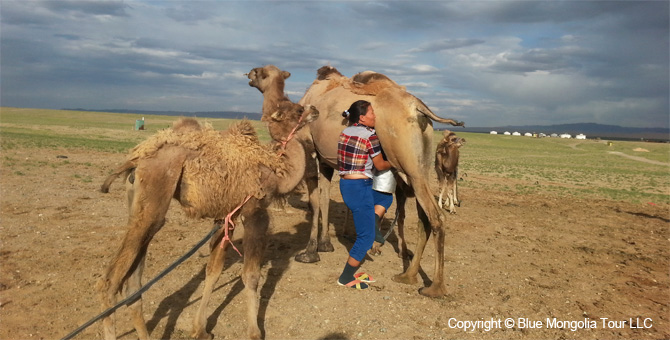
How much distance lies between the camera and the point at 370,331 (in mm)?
5211

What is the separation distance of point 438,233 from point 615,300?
2970 mm

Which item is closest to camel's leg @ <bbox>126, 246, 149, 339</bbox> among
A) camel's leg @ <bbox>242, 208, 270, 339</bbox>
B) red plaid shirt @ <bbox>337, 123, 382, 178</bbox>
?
camel's leg @ <bbox>242, 208, 270, 339</bbox>

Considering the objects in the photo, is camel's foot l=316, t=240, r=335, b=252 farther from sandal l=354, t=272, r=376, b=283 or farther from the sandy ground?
sandal l=354, t=272, r=376, b=283

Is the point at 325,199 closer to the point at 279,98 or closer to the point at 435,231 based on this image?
the point at 279,98

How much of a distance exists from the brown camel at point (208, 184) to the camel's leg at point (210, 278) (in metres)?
0.01

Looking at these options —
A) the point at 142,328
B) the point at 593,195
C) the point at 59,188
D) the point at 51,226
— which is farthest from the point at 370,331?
the point at 593,195

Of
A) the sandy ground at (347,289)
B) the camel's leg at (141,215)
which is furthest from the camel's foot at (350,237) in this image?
the camel's leg at (141,215)

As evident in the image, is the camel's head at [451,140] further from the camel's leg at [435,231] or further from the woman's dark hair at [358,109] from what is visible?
the woman's dark hair at [358,109]

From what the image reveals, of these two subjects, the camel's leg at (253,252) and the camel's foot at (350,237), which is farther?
the camel's foot at (350,237)

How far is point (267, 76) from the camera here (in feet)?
26.7

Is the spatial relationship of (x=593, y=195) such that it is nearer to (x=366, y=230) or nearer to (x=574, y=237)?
(x=574, y=237)

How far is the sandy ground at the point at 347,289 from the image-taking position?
536 cm

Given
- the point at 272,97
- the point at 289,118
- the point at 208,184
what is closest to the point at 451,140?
the point at 272,97

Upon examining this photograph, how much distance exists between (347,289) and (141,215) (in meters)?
3.31
